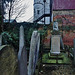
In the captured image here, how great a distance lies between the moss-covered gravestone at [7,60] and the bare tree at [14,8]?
36.5ft

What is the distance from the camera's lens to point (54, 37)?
19.5 ft

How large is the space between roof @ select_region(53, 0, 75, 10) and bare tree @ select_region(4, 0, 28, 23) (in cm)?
436

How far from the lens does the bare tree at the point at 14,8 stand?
11883mm

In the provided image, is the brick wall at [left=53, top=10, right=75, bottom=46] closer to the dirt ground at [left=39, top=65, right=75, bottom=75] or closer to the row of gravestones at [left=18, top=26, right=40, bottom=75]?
the dirt ground at [left=39, top=65, right=75, bottom=75]

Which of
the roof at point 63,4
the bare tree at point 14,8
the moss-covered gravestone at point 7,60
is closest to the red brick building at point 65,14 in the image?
the roof at point 63,4

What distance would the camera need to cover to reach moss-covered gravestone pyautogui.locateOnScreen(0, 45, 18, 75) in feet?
4.16

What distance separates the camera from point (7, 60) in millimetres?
→ 1388

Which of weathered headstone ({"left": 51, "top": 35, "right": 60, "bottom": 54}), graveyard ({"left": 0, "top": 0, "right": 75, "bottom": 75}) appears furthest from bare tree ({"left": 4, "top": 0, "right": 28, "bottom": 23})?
weathered headstone ({"left": 51, "top": 35, "right": 60, "bottom": 54})

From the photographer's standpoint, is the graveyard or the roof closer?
the graveyard

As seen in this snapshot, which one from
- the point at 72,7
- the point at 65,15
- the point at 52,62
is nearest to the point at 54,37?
the point at 52,62

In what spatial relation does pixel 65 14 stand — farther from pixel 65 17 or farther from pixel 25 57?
pixel 25 57

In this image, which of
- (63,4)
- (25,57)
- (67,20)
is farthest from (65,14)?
(25,57)

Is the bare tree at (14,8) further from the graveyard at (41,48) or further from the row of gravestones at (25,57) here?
the row of gravestones at (25,57)

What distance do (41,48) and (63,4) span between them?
253 inches
